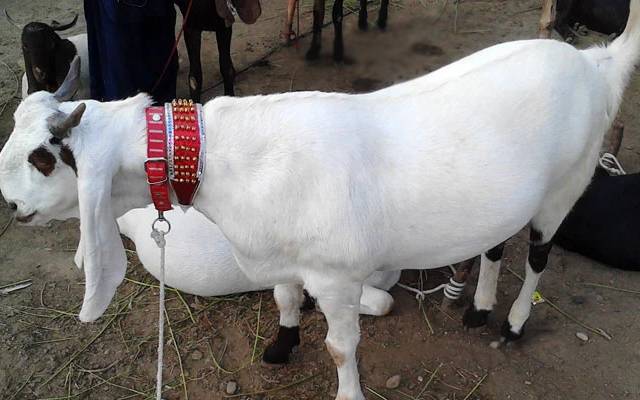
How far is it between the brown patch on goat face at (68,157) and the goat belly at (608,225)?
116 inches

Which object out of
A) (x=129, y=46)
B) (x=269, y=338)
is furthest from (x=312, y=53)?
(x=269, y=338)

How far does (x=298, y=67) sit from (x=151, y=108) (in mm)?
4197

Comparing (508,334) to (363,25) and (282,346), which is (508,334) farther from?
(363,25)

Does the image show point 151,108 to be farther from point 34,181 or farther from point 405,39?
point 405,39

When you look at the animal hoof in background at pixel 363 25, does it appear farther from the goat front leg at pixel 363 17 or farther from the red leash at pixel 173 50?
the red leash at pixel 173 50

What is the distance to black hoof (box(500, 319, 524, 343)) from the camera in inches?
136

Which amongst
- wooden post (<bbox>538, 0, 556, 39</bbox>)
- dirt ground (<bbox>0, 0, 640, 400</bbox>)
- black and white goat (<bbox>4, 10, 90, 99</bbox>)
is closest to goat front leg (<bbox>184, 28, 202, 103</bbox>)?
black and white goat (<bbox>4, 10, 90, 99</bbox>)

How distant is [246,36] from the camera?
22.2 ft

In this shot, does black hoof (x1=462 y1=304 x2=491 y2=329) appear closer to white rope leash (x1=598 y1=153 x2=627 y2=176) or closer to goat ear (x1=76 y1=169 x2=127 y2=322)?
white rope leash (x1=598 y1=153 x2=627 y2=176)

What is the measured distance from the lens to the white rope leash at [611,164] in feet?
14.7

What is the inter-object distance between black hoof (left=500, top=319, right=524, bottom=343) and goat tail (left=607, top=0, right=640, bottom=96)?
1327mm

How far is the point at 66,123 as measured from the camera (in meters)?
2.00

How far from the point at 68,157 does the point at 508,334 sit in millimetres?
2439

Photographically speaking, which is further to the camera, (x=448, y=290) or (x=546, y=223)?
(x=448, y=290)
